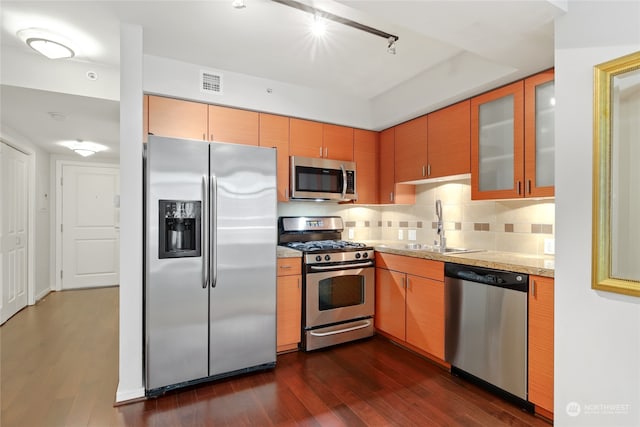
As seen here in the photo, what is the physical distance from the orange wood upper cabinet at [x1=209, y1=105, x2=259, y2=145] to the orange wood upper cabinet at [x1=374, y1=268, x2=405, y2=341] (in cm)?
183

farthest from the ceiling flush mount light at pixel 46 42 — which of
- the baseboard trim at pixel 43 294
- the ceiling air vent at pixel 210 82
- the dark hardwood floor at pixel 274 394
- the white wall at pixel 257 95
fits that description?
the baseboard trim at pixel 43 294

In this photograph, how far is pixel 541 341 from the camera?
198cm

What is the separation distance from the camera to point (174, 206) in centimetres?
235

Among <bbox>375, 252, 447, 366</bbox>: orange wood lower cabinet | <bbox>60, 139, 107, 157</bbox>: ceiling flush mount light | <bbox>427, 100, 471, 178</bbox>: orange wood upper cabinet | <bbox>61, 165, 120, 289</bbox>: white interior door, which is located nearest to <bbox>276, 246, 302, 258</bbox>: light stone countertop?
<bbox>375, 252, 447, 366</bbox>: orange wood lower cabinet

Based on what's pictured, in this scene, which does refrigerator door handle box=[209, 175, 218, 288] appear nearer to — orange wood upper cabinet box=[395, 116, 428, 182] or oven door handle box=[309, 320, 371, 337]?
oven door handle box=[309, 320, 371, 337]

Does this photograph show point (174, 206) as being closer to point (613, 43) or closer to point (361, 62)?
point (361, 62)

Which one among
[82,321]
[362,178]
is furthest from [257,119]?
[82,321]

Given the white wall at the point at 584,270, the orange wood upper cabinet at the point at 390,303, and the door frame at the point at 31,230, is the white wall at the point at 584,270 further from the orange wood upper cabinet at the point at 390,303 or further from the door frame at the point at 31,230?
the door frame at the point at 31,230

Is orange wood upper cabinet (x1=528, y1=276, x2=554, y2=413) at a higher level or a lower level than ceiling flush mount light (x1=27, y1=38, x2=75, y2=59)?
lower

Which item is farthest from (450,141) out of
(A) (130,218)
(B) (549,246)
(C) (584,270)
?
(A) (130,218)

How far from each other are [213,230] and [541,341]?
2289mm

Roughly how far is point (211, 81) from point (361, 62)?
133 cm

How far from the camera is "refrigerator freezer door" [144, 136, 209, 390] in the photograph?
2248 millimetres

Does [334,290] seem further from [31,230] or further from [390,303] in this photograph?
[31,230]
